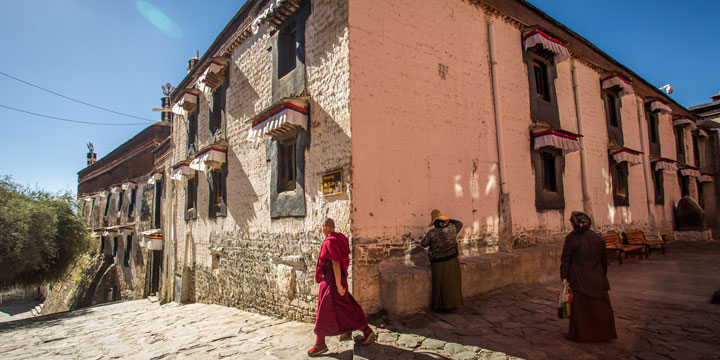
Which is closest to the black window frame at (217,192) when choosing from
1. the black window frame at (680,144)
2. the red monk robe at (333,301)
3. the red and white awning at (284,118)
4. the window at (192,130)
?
the window at (192,130)

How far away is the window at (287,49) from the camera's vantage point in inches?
297

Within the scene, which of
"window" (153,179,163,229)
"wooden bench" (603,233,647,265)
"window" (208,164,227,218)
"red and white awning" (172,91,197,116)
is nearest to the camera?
"wooden bench" (603,233,647,265)

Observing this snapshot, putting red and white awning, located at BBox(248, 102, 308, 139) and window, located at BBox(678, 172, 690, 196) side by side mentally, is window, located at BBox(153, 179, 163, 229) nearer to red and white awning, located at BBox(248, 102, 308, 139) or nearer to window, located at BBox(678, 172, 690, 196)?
red and white awning, located at BBox(248, 102, 308, 139)

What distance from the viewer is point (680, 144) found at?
16.6m

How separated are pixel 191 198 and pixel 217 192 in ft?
7.59

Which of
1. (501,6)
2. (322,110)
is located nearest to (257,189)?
(322,110)

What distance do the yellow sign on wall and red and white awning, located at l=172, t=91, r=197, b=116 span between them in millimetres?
8286

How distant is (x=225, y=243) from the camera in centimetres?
924

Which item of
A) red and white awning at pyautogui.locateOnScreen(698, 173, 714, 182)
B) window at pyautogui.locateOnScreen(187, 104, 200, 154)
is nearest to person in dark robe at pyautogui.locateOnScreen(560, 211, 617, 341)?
window at pyautogui.locateOnScreen(187, 104, 200, 154)

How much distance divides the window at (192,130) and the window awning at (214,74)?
1.96m

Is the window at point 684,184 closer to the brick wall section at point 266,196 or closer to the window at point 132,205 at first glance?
the brick wall section at point 266,196

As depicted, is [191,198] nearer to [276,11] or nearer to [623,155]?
[276,11]

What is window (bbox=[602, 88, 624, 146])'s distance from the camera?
39.2 ft

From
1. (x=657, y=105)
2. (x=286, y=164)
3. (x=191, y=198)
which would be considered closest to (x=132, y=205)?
(x=191, y=198)
